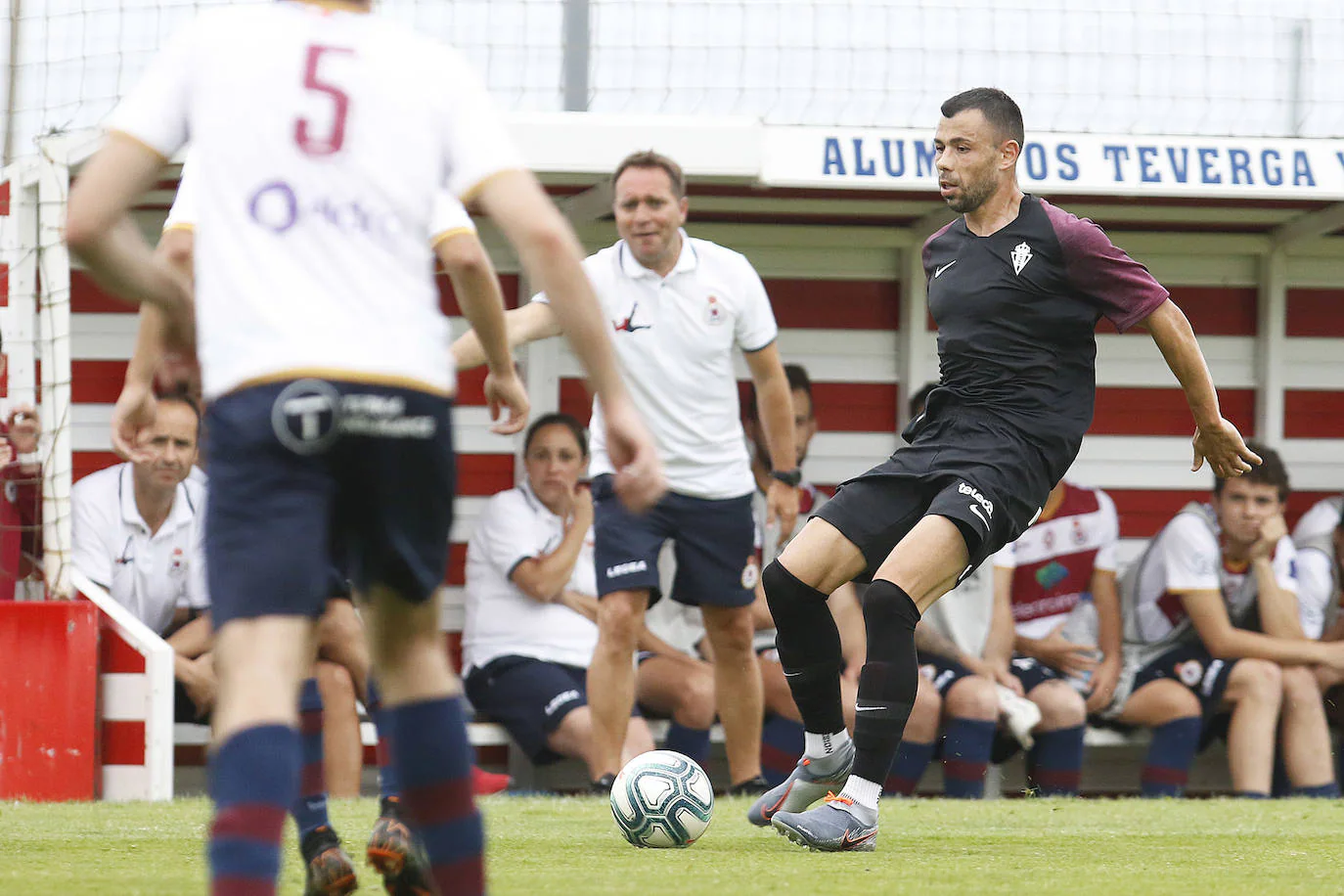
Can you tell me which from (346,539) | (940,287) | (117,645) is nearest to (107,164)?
(346,539)

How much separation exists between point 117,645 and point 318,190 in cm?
514

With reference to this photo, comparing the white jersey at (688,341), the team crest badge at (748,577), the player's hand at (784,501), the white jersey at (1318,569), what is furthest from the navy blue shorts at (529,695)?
the white jersey at (1318,569)

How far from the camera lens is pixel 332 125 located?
2752 mm

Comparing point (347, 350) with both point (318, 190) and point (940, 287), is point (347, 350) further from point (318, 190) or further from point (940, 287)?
point (940, 287)

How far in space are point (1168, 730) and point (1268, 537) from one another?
1.01 m

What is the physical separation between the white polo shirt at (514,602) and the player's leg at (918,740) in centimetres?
135

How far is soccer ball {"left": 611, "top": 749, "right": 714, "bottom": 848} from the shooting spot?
17.4ft

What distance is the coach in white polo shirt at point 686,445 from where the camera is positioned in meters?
7.18

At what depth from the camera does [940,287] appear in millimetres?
5504

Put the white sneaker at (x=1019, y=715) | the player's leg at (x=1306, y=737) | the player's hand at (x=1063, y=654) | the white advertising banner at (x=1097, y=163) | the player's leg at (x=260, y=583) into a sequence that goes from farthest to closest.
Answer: the player's hand at (x=1063, y=654)
the player's leg at (x=1306, y=737)
the white advertising banner at (x=1097, y=163)
the white sneaker at (x=1019, y=715)
the player's leg at (x=260, y=583)

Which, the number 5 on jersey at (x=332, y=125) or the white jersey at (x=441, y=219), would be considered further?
the white jersey at (x=441, y=219)

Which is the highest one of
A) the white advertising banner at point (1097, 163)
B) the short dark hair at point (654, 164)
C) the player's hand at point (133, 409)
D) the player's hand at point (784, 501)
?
the white advertising banner at point (1097, 163)

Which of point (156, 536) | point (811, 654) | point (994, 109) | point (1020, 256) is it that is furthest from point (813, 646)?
point (156, 536)

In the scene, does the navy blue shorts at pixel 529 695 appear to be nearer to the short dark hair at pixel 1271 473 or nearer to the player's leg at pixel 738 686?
the player's leg at pixel 738 686
